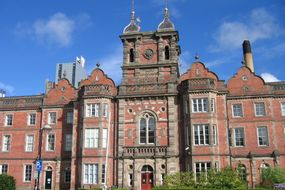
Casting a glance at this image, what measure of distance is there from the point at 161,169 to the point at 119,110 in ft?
27.3

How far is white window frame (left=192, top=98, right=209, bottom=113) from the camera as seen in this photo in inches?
1481

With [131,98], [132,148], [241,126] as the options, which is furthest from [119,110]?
[241,126]

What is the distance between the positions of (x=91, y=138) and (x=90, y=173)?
12.7 ft

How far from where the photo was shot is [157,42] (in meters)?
43.3

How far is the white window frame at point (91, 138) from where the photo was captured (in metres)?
38.9

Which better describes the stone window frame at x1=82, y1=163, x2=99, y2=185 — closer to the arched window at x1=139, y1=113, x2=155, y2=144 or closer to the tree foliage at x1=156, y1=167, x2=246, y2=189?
the arched window at x1=139, y1=113, x2=155, y2=144

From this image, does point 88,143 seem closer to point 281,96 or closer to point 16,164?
point 16,164

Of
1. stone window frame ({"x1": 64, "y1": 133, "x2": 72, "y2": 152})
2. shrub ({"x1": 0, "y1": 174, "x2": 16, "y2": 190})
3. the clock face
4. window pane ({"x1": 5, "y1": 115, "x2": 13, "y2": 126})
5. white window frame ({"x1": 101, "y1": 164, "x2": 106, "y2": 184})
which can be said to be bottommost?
shrub ({"x1": 0, "y1": 174, "x2": 16, "y2": 190})

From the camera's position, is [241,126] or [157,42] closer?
[241,126]

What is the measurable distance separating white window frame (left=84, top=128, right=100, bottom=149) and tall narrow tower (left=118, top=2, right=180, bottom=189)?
260cm

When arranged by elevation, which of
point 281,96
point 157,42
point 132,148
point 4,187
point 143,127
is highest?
point 157,42

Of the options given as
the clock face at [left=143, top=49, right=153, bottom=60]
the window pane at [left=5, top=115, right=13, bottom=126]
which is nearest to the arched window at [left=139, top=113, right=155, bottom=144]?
the clock face at [left=143, top=49, right=153, bottom=60]

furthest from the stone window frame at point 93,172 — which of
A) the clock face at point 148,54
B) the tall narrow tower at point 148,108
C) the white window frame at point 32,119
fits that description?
the clock face at point 148,54

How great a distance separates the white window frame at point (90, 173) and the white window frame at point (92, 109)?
568 cm
